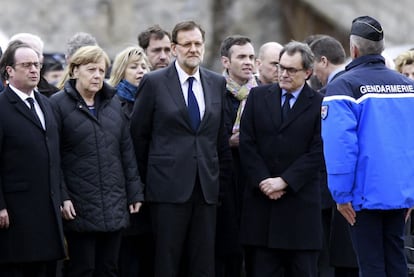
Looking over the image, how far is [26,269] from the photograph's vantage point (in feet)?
26.3

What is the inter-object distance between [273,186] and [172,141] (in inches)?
32.4

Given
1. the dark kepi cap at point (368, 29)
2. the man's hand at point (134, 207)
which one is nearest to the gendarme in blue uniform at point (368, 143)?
the dark kepi cap at point (368, 29)

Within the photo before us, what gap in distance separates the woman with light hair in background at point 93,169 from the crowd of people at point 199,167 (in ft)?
0.03

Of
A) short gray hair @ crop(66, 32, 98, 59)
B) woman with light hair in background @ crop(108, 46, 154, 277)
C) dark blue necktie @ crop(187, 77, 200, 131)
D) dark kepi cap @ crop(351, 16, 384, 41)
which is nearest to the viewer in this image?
dark kepi cap @ crop(351, 16, 384, 41)

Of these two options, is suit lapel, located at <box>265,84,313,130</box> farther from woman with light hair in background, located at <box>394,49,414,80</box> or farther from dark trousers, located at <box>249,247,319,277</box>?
woman with light hair in background, located at <box>394,49,414,80</box>

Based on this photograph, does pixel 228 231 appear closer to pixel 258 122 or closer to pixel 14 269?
pixel 258 122

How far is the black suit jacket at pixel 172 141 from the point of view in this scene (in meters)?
8.42

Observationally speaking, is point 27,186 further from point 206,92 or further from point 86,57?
point 206,92

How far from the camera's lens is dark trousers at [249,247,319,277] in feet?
27.7

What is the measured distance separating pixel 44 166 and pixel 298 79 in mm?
2059

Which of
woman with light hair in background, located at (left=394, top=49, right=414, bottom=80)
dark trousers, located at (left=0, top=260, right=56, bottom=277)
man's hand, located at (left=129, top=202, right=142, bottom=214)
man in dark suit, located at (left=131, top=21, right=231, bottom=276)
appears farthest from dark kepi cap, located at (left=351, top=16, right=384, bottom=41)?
dark trousers, located at (left=0, top=260, right=56, bottom=277)

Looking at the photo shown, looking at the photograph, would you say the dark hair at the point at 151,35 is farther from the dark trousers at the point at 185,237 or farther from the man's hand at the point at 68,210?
the man's hand at the point at 68,210

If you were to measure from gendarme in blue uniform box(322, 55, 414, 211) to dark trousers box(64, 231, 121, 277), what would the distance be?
1.76m

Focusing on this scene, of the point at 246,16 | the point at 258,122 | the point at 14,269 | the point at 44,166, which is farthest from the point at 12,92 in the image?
the point at 246,16
